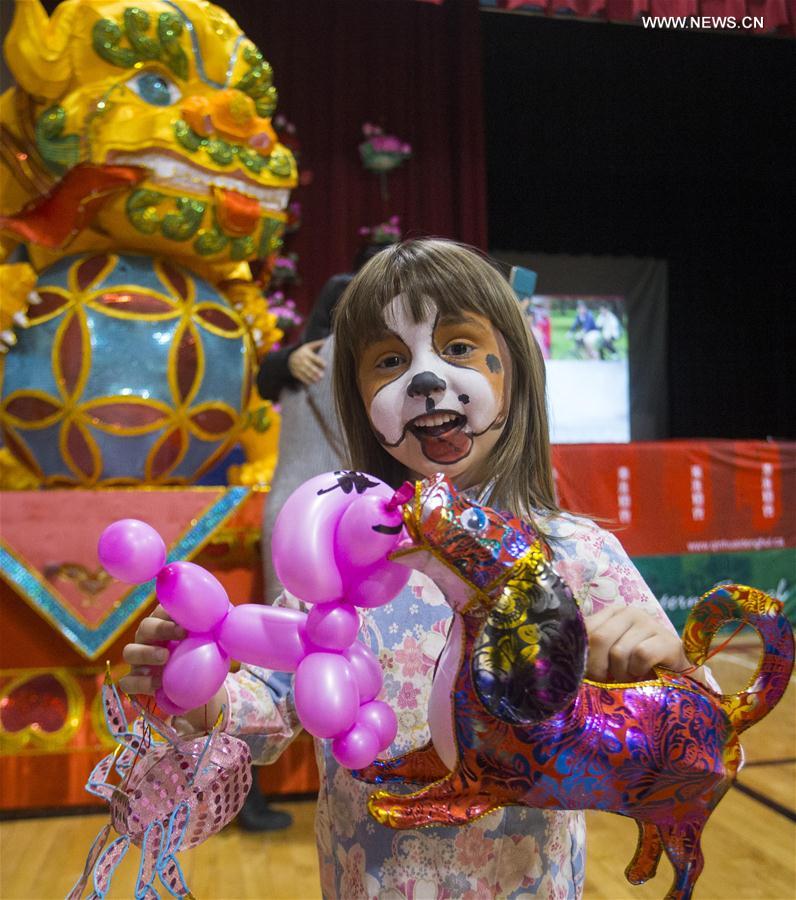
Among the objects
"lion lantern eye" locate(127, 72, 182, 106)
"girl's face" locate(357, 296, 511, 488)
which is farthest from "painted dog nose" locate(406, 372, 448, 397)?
"lion lantern eye" locate(127, 72, 182, 106)

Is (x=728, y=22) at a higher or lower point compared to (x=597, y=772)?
higher

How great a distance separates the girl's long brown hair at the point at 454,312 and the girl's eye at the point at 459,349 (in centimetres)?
2

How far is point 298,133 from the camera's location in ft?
12.5

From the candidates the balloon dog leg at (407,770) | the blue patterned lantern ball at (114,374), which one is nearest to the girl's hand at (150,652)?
the balloon dog leg at (407,770)

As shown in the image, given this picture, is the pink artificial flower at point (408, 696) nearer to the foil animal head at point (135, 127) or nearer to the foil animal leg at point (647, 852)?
the foil animal leg at point (647, 852)

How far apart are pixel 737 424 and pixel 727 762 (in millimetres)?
6197

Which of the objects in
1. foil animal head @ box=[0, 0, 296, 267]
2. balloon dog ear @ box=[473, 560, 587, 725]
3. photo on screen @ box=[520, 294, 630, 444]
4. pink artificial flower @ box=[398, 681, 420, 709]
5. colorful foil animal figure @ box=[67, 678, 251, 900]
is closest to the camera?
balloon dog ear @ box=[473, 560, 587, 725]

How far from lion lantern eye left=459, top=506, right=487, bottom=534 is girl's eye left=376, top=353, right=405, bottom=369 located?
203mm

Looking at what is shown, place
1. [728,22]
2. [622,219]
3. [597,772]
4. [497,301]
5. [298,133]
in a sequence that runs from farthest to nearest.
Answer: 1. [622,219]
2. [298,133]
3. [728,22]
4. [497,301]
5. [597,772]

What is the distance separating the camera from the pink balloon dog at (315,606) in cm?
43

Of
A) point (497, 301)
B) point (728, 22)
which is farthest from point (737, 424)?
point (497, 301)

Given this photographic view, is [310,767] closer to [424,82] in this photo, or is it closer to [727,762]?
[727,762]

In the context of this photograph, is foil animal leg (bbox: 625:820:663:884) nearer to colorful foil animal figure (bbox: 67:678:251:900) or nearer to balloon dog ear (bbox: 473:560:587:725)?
balloon dog ear (bbox: 473:560:587:725)

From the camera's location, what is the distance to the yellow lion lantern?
1540 mm
